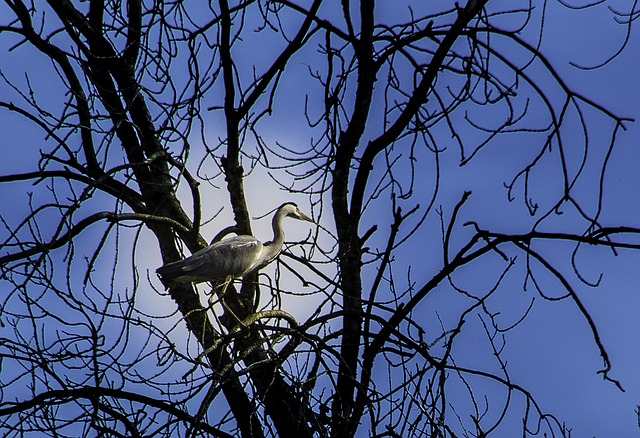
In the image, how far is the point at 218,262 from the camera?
6.68 meters

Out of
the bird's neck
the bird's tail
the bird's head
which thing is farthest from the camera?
the bird's head

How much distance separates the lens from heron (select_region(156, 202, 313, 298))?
6.05 meters

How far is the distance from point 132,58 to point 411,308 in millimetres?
2422

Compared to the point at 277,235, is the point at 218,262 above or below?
below

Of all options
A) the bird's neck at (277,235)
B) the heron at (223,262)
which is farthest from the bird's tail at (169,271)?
the bird's neck at (277,235)

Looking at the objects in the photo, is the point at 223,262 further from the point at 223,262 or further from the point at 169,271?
the point at 169,271

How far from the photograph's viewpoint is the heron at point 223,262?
19.9ft

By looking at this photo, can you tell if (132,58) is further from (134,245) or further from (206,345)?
(206,345)

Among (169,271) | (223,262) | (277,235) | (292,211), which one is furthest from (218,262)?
(292,211)

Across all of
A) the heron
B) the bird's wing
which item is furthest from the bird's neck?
the bird's wing

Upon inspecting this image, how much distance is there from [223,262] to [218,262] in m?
0.04

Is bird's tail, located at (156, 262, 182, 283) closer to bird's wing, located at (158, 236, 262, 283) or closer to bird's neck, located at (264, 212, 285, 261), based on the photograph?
bird's wing, located at (158, 236, 262, 283)

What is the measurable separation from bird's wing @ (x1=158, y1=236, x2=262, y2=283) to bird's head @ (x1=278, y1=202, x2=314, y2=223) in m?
0.73

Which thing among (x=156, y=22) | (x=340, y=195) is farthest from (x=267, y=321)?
(x=156, y=22)
